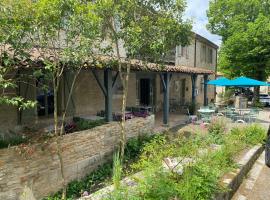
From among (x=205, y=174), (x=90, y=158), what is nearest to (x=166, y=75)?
(x=90, y=158)

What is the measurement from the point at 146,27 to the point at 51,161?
461 cm

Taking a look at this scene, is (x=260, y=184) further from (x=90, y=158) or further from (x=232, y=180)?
(x=90, y=158)

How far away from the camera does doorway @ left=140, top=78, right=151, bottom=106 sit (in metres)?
19.1

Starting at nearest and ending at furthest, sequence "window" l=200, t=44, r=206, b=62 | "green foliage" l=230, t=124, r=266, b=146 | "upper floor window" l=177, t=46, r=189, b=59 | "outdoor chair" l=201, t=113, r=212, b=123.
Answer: "green foliage" l=230, t=124, r=266, b=146
"outdoor chair" l=201, t=113, r=212, b=123
"upper floor window" l=177, t=46, r=189, b=59
"window" l=200, t=44, r=206, b=62

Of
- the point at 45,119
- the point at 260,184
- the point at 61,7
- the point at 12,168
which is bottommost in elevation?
the point at 260,184

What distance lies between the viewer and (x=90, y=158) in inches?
360

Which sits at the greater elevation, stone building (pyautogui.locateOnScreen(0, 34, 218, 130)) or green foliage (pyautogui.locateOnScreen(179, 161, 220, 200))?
stone building (pyautogui.locateOnScreen(0, 34, 218, 130))

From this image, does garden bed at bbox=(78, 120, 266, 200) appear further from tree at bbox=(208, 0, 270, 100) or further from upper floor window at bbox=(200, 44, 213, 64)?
tree at bbox=(208, 0, 270, 100)

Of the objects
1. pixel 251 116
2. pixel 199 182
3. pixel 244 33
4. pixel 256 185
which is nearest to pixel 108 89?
pixel 256 185

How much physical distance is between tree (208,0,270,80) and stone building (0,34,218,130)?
2.86 meters

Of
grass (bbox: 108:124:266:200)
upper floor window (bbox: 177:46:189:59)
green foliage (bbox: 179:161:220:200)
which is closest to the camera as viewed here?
grass (bbox: 108:124:266:200)

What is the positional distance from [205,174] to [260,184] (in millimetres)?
3201

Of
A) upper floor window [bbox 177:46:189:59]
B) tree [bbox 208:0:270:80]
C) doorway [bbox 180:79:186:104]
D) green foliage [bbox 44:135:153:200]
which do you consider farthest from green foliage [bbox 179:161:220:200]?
tree [bbox 208:0:270:80]

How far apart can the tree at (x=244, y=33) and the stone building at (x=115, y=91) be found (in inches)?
113
